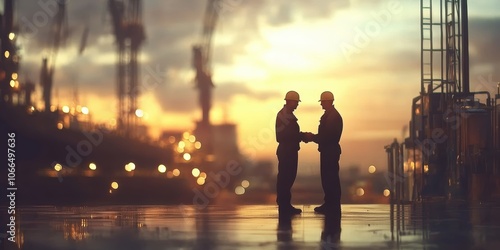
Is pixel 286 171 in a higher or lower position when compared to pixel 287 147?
lower

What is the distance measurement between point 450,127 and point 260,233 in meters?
26.6

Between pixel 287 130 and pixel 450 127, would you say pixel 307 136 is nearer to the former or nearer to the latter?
pixel 287 130

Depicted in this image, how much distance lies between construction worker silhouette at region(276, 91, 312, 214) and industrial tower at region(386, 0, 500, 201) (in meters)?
15.3

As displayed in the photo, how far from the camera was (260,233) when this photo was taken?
1166 centimetres

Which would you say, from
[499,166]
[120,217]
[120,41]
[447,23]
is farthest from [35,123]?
[120,217]

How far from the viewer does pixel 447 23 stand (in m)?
38.2

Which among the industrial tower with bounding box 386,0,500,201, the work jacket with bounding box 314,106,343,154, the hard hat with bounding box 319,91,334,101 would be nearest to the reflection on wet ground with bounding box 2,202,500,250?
the work jacket with bounding box 314,106,343,154

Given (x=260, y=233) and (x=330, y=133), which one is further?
(x=330, y=133)

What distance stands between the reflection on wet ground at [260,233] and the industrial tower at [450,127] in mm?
17781

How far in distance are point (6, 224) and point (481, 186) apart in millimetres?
22238

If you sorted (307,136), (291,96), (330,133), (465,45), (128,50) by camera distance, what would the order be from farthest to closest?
(128,50) → (465,45) → (307,136) → (330,133) → (291,96)

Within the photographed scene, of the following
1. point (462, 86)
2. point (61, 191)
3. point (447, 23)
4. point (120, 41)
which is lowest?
point (61, 191)

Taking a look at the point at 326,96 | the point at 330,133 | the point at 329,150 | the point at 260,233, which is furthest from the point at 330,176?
the point at 260,233

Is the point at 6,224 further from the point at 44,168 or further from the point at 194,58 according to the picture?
the point at 194,58
